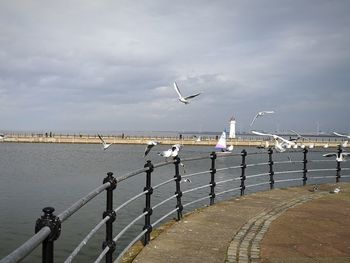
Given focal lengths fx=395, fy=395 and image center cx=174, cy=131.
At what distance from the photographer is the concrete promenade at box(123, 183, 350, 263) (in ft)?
19.2

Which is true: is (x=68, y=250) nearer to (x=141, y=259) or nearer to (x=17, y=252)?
(x=141, y=259)

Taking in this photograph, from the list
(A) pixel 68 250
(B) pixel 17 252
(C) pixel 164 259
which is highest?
(B) pixel 17 252

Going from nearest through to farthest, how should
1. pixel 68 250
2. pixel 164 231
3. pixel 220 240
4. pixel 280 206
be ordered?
pixel 220 240
pixel 164 231
pixel 280 206
pixel 68 250

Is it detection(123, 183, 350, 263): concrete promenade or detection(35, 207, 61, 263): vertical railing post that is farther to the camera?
detection(123, 183, 350, 263): concrete promenade

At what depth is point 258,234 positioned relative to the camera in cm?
712

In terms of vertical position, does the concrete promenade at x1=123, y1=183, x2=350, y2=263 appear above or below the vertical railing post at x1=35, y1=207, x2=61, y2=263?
below

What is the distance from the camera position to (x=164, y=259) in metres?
5.69

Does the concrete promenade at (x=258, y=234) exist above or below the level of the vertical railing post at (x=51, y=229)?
below

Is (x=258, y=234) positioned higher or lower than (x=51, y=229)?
lower

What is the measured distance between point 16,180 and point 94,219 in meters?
16.9

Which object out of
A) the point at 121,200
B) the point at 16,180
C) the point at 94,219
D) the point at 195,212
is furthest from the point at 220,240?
the point at 16,180

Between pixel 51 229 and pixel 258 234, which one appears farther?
pixel 258 234

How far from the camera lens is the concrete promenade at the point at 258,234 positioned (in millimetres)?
5867

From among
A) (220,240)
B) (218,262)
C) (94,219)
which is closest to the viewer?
(218,262)
